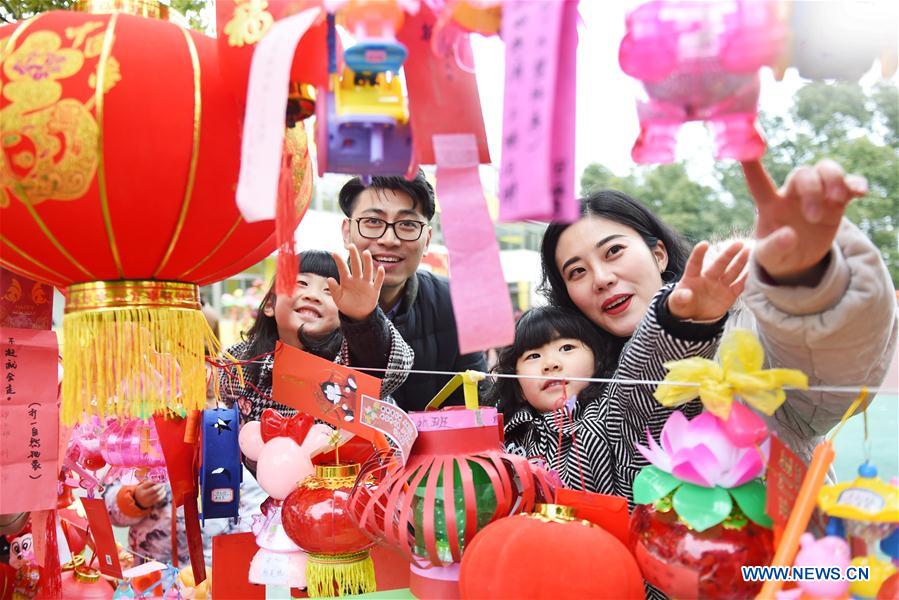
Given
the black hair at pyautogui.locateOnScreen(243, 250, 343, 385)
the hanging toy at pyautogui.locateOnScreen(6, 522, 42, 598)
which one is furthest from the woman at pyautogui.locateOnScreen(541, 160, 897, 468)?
the hanging toy at pyautogui.locateOnScreen(6, 522, 42, 598)

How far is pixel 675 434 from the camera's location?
1.12 meters

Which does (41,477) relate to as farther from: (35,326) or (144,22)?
(144,22)

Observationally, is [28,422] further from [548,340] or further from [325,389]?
[548,340]

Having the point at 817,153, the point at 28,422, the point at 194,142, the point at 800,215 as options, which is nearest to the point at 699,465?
the point at 800,215

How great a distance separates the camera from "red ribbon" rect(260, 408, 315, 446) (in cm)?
175

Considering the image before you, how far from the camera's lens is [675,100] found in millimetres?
938

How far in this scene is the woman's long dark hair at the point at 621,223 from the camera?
1.75m

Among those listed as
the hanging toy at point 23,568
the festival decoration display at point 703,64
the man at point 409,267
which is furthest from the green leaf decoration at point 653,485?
the hanging toy at point 23,568

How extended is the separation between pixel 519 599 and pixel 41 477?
115cm

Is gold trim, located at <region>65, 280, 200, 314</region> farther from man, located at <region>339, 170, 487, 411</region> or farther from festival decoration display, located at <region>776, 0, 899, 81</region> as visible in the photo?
festival decoration display, located at <region>776, 0, 899, 81</region>

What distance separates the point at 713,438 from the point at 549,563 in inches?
11.8

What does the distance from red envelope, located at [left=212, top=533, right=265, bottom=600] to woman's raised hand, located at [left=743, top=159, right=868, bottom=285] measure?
1413 mm

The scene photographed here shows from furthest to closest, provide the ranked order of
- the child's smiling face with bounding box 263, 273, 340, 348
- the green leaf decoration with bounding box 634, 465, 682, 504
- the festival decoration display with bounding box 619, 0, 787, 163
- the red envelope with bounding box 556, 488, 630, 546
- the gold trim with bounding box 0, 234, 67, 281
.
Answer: the child's smiling face with bounding box 263, 273, 340, 348 < the gold trim with bounding box 0, 234, 67, 281 < the red envelope with bounding box 556, 488, 630, 546 < the green leaf decoration with bounding box 634, 465, 682, 504 < the festival decoration display with bounding box 619, 0, 787, 163

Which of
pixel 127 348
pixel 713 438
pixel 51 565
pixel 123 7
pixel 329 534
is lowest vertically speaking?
pixel 51 565
